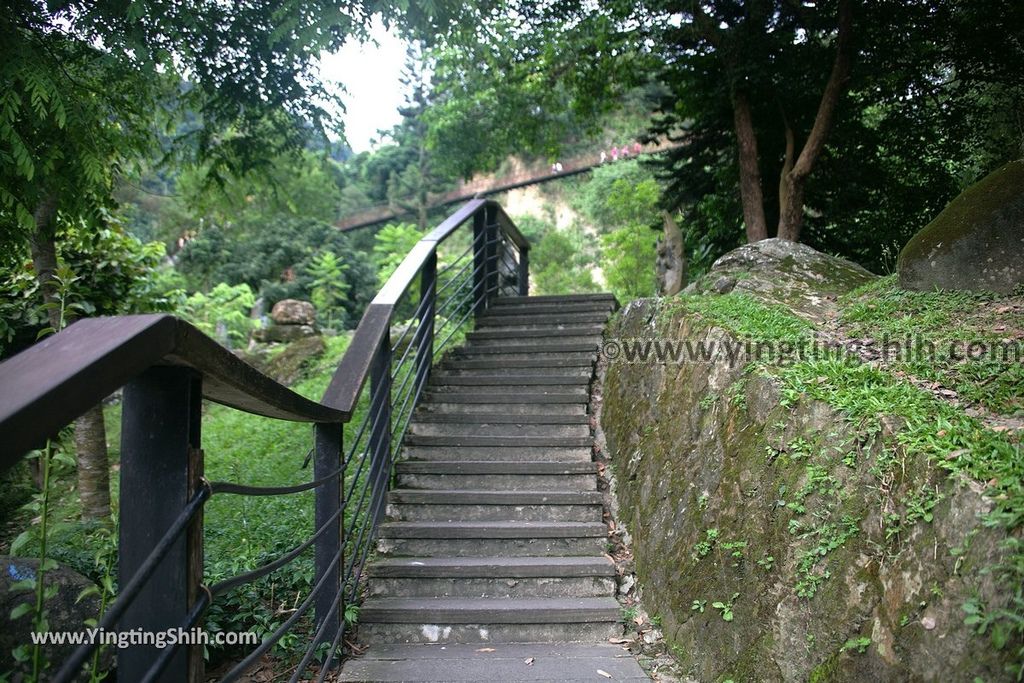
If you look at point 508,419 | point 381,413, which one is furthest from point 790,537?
point 508,419

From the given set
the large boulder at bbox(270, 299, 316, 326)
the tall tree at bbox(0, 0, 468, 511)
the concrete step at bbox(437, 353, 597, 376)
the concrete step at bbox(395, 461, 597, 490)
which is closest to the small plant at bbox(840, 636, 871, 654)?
the concrete step at bbox(395, 461, 597, 490)

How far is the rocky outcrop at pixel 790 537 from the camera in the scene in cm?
200

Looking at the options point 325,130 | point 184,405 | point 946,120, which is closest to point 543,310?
point 325,130

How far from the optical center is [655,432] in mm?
4164

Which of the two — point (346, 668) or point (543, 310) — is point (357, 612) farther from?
point (543, 310)

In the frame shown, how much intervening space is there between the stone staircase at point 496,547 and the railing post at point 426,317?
0.23 metres

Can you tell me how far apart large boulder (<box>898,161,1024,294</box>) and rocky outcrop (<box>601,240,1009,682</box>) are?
147 cm

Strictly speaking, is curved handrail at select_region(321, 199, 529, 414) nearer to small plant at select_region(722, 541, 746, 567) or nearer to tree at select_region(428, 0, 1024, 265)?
small plant at select_region(722, 541, 746, 567)

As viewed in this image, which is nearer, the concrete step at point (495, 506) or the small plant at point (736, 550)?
the small plant at point (736, 550)

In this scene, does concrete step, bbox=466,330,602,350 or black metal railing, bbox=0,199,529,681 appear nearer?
black metal railing, bbox=0,199,529,681

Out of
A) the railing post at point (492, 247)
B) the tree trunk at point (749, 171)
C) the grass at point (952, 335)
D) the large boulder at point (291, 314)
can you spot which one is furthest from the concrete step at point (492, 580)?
the large boulder at point (291, 314)

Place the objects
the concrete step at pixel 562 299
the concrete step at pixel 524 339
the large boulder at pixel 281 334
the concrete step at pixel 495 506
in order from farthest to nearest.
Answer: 1. the large boulder at pixel 281 334
2. the concrete step at pixel 562 299
3. the concrete step at pixel 524 339
4. the concrete step at pixel 495 506

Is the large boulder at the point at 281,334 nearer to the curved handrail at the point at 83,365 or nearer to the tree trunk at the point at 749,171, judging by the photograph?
the tree trunk at the point at 749,171

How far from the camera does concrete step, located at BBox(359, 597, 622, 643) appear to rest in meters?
3.45
